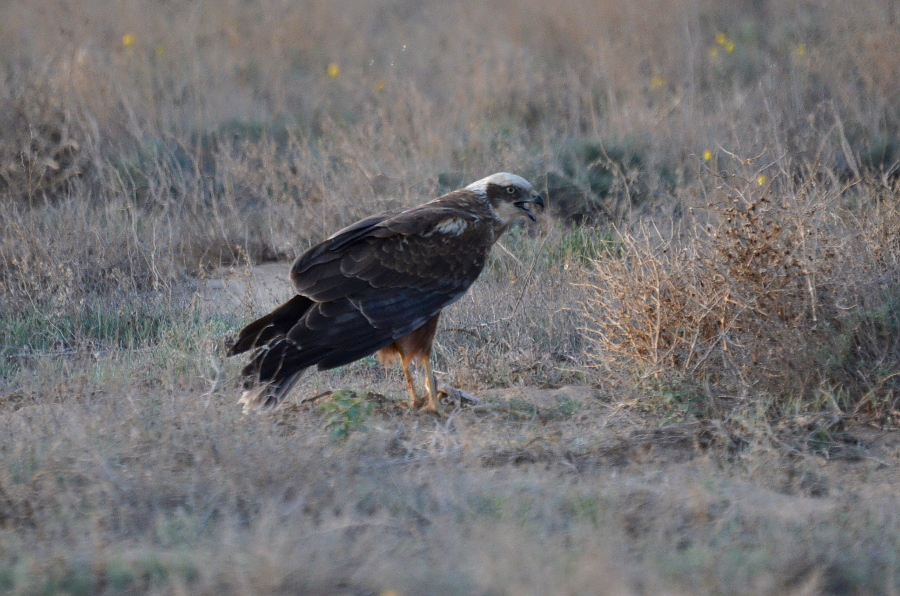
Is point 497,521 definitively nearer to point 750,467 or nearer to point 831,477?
point 750,467

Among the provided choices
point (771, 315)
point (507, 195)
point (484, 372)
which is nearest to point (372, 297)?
point (484, 372)

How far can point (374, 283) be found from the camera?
4.50 meters

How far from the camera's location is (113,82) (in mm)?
9375

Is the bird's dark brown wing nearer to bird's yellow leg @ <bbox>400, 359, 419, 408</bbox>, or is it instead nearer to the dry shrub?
bird's yellow leg @ <bbox>400, 359, 419, 408</bbox>

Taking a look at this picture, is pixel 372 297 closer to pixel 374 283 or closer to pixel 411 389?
pixel 374 283

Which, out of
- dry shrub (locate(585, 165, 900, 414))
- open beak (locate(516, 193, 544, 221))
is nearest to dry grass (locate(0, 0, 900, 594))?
dry shrub (locate(585, 165, 900, 414))

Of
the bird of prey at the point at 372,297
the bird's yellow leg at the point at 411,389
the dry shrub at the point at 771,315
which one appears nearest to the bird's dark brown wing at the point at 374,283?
the bird of prey at the point at 372,297

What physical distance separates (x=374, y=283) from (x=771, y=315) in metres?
1.81

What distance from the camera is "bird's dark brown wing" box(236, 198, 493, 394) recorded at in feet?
13.8

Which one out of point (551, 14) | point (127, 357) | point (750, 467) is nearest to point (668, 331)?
point (750, 467)

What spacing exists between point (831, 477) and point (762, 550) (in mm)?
1074

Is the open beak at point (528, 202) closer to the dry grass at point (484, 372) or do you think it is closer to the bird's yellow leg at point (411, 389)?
the dry grass at point (484, 372)

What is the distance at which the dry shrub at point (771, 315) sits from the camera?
4117mm

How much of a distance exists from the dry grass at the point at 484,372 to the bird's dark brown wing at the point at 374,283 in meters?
0.26
